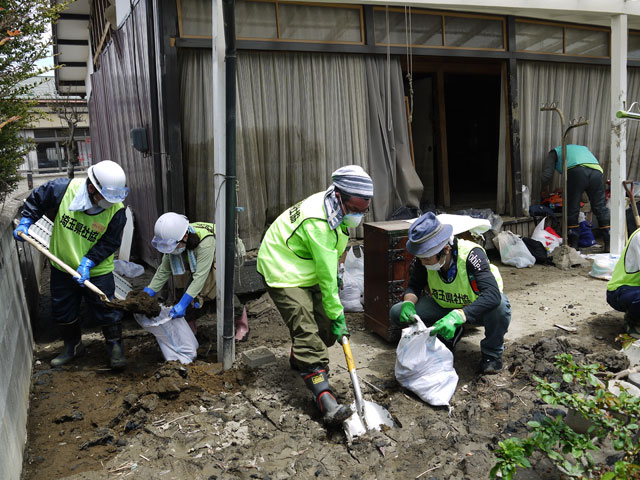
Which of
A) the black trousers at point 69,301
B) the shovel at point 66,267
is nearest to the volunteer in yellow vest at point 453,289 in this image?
the shovel at point 66,267

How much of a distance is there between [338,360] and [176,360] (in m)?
1.35

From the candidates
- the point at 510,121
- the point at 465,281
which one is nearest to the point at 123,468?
the point at 465,281

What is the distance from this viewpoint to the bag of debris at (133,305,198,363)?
4.11 m

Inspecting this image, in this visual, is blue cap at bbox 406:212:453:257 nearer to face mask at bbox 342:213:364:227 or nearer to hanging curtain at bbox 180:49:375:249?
face mask at bbox 342:213:364:227

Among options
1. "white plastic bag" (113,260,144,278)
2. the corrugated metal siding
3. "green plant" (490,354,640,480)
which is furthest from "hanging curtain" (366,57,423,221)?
"green plant" (490,354,640,480)

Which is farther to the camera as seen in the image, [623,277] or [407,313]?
[623,277]

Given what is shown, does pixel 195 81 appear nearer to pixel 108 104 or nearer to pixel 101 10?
pixel 108 104

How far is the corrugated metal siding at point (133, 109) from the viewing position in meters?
5.93

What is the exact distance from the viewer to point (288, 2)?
5.77 m

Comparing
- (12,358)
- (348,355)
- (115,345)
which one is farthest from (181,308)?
(348,355)

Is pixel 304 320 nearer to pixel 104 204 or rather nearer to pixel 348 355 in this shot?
pixel 348 355

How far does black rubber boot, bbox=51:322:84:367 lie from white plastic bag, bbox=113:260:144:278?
1.98 metres

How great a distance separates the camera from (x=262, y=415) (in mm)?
3469

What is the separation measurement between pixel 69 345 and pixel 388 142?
4309 mm
